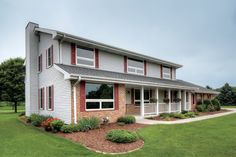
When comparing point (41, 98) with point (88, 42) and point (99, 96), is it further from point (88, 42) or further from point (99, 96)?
point (88, 42)

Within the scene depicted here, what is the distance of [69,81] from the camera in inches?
435

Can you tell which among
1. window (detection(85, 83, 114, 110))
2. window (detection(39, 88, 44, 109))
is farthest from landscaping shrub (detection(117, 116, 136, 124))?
window (detection(39, 88, 44, 109))

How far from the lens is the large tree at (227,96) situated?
42.0 m

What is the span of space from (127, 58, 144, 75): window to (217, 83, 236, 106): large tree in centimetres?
3346

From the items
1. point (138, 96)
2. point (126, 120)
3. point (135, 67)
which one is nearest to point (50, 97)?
point (126, 120)

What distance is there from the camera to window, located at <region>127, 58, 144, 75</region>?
17.6 meters

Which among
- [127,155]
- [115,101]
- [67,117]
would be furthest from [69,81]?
[127,155]

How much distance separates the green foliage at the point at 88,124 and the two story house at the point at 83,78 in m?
0.54

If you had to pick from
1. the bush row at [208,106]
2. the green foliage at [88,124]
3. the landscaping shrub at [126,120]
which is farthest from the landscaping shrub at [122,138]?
the bush row at [208,106]

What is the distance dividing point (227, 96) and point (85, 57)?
41.0 m

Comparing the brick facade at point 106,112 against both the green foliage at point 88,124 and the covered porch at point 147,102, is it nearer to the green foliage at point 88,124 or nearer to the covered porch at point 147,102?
the green foliage at point 88,124

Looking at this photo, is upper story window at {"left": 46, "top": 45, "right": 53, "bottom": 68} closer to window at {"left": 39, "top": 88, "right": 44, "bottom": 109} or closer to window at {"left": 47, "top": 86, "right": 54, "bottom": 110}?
window at {"left": 47, "top": 86, "right": 54, "bottom": 110}

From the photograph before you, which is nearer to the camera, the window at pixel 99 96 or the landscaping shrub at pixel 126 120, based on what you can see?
the window at pixel 99 96

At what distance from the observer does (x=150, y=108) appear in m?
16.8
